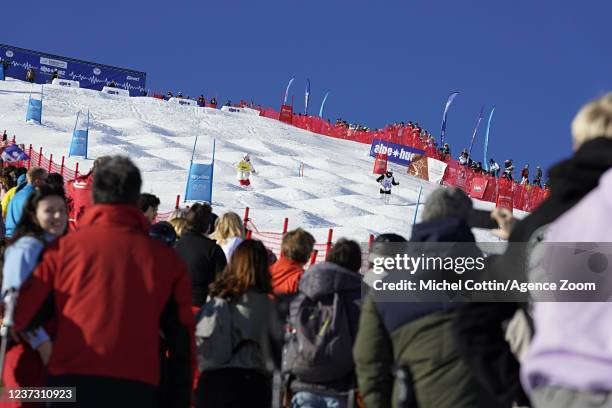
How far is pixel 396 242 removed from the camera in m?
4.22

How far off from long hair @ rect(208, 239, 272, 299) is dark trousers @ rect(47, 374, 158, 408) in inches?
48.4

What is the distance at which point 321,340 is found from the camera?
4.48m

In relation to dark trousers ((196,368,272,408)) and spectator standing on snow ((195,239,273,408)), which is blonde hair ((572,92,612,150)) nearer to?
spectator standing on snow ((195,239,273,408))

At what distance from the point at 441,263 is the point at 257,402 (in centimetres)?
158

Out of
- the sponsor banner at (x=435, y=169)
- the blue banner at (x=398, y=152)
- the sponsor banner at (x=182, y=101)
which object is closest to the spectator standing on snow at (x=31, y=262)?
the sponsor banner at (x=435, y=169)

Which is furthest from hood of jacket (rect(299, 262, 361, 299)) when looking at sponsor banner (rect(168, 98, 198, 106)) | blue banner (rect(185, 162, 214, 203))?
sponsor banner (rect(168, 98, 198, 106))

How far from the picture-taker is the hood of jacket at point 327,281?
4520 millimetres

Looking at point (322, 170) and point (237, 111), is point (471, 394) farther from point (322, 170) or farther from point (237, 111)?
point (237, 111)

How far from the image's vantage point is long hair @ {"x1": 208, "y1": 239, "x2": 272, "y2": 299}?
4.51 metres

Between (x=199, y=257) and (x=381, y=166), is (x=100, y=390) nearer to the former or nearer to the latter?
(x=199, y=257)

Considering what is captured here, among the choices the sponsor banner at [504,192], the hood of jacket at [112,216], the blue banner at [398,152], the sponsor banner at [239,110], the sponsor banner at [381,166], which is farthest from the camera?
the sponsor banner at [239,110]

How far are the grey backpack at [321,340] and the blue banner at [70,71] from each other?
171 ft

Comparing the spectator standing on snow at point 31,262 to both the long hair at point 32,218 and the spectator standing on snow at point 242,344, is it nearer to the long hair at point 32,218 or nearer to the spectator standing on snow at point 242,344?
the long hair at point 32,218

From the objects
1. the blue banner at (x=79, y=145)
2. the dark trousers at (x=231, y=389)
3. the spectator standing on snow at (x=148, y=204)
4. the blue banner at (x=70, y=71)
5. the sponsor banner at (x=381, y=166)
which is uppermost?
the blue banner at (x=70, y=71)
